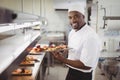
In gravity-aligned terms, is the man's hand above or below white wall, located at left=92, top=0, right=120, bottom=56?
below

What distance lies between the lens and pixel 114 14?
14.5ft

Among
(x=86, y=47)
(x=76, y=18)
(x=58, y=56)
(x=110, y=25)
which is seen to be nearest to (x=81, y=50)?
(x=86, y=47)

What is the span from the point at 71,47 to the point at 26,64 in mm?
659

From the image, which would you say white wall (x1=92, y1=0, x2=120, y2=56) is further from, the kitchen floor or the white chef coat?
the white chef coat

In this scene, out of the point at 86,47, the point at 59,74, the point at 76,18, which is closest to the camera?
the point at 86,47

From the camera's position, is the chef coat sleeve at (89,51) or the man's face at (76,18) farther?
the man's face at (76,18)

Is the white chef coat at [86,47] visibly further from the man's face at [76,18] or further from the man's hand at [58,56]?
the man's hand at [58,56]

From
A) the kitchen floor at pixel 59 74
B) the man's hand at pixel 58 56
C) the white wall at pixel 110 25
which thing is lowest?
the kitchen floor at pixel 59 74

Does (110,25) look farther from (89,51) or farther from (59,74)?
(59,74)

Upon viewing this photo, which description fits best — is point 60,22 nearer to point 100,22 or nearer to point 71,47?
point 100,22

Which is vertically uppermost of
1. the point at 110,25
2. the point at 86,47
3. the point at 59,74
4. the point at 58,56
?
the point at 110,25

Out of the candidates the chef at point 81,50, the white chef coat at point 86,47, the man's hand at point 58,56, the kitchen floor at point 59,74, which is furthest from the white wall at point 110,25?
the man's hand at point 58,56

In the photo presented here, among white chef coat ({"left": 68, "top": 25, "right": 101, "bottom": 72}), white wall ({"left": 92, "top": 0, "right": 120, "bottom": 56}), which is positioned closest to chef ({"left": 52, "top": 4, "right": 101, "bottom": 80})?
white chef coat ({"left": 68, "top": 25, "right": 101, "bottom": 72})

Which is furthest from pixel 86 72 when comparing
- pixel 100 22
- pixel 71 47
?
pixel 100 22
